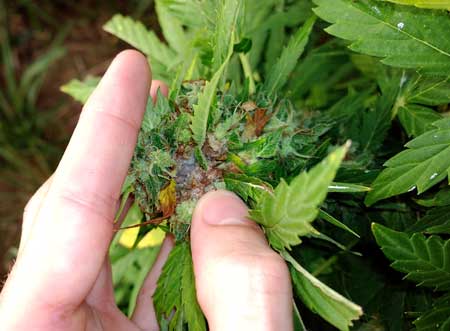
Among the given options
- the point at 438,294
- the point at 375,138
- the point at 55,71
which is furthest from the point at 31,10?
the point at 438,294

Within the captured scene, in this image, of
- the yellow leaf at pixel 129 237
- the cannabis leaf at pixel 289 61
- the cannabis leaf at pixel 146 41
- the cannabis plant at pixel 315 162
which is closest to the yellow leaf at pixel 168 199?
the cannabis plant at pixel 315 162

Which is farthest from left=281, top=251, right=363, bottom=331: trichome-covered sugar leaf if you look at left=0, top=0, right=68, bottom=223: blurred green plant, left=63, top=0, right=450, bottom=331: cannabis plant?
left=0, top=0, right=68, bottom=223: blurred green plant

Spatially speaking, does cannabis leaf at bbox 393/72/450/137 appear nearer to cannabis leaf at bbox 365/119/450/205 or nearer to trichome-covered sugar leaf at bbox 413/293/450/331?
cannabis leaf at bbox 365/119/450/205

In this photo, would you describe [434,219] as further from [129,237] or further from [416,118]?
[129,237]

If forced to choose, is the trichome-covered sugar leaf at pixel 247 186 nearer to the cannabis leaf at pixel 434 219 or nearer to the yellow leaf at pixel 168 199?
the yellow leaf at pixel 168 199

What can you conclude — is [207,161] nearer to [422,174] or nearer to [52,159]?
[422,174]

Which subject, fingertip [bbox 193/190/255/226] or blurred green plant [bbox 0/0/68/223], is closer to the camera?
fingertip [bbox 193/190/255/226]
